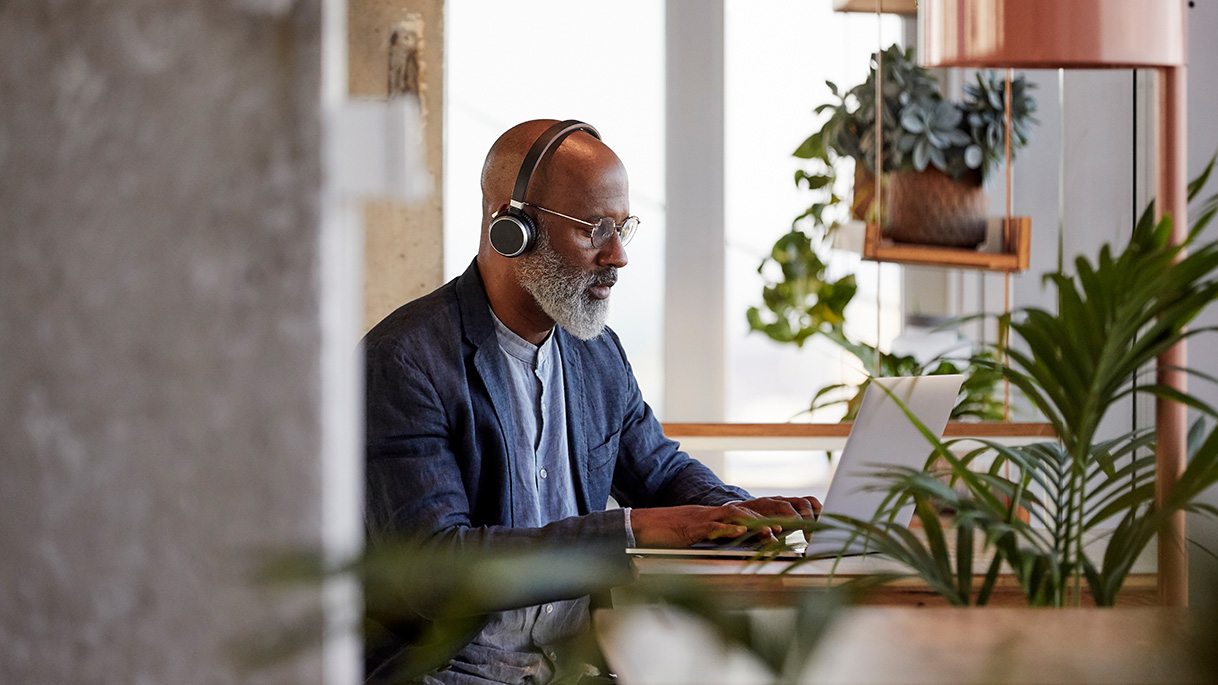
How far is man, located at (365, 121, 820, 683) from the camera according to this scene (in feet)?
5.44

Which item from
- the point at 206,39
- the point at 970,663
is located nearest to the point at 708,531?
the point at 970,663

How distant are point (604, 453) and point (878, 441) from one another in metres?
0.57

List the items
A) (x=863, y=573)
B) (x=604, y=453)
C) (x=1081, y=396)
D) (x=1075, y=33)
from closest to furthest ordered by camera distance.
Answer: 1. (x=1081, y=396)
2. (x=1075, y=33)
3. (x=863, y=573)
4. (x=604, y=453)

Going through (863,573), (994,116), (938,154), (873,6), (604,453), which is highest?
(873,6)

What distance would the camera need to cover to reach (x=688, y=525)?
164 cm

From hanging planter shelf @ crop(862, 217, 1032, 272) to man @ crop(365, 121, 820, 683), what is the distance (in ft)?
3.42

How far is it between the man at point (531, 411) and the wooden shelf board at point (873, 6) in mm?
1388

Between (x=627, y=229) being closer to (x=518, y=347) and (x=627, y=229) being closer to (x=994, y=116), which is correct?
(x=518, y=347)

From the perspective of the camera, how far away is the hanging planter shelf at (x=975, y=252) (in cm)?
281

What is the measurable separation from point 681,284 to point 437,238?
0.90 m

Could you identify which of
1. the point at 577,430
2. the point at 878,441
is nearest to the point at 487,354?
the point at 577,430

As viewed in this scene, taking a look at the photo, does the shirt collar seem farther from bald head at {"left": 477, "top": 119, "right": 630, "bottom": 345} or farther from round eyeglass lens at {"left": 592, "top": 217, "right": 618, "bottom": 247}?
round eyeglass lens at {"left": 592, "top": 217, "right": 618, "bottom": 247}

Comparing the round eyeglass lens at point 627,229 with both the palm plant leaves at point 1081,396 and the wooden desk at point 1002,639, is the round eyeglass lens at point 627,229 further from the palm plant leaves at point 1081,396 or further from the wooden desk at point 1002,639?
the wooden desk at point 1002,639

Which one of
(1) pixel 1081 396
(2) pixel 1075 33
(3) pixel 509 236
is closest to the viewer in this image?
(1) pixel 1081 396
